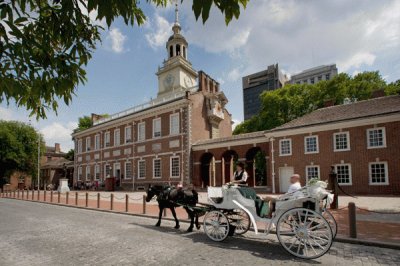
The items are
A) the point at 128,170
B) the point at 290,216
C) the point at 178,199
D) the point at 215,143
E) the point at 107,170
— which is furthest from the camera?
the point at 107,170

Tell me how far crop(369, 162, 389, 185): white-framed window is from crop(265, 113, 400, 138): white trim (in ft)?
9.48

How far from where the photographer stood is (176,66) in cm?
4225

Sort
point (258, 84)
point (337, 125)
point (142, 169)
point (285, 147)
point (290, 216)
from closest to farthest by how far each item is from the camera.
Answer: point (290, 216) < point (337, 125) < point (285, 147) < point (142, 169) < point (258, 84)

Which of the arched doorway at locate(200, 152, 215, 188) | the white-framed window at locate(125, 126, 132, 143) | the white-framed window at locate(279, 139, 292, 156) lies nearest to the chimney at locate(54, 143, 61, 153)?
the white-framed window at locate(125, 126, 132, 143)

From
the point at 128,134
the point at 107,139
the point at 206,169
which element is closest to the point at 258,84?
the point at 107,139

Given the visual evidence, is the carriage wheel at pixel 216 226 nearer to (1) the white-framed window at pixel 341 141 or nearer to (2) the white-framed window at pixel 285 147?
(1) the white-framed window at pixel 341 141

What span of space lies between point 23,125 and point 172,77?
1001 inches

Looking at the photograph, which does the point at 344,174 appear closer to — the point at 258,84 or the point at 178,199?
the point at 178,199

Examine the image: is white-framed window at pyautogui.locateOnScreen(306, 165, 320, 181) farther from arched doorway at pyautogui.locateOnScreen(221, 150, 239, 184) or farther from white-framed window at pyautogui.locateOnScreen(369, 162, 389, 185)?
arched doorway at pyautogui.locateOnScreen(221, 150, 239, 184)

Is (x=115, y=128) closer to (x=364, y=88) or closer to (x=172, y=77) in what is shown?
(x=172, y=77)

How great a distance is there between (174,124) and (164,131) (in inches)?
66.0

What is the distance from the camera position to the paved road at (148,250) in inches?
234

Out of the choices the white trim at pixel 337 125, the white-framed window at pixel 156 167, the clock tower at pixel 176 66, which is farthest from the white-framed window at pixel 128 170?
the white trim at pixel 337 125

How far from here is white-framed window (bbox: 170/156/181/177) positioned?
3041 cm
